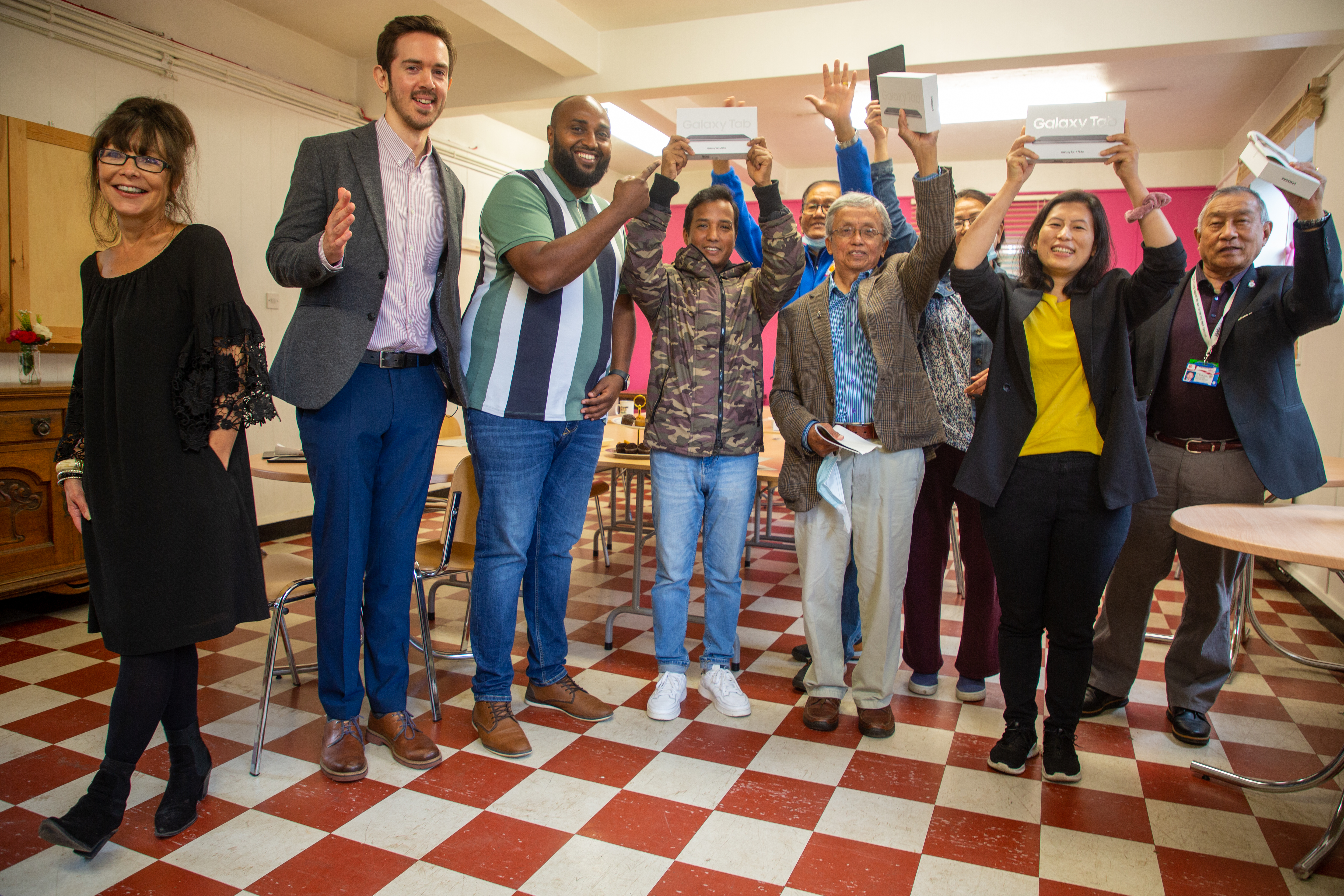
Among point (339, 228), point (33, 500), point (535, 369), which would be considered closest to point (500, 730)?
point (535, 369)

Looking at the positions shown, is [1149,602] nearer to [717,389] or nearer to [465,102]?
[717,389]

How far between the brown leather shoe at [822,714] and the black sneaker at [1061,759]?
649 mm

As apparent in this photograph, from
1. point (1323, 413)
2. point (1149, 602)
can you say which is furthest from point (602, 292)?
point (1323, 413)

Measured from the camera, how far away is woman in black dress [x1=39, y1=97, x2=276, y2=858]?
1.93m

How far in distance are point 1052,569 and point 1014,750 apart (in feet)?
1.84

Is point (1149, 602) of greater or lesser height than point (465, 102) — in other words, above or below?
below

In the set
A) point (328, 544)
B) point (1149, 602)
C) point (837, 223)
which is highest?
point (837, 223)

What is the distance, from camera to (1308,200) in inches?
86.7

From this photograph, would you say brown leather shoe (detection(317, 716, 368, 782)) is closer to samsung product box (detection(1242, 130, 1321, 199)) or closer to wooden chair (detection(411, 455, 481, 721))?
wooden chair (detection(411, 455, 481, 721))

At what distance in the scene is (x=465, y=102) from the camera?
6539 millimetres

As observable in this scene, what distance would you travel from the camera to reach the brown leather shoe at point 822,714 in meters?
2.73

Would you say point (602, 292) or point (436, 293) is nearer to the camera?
point (436, 293)

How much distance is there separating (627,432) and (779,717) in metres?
2.20

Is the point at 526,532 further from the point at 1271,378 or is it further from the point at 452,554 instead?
the point at 1271,378
